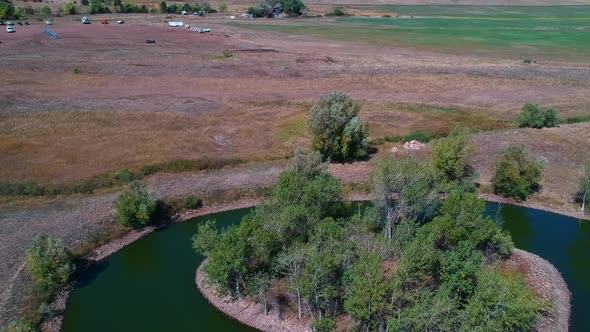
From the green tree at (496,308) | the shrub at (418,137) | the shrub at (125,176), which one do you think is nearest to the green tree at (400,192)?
the green tree at (496,308)

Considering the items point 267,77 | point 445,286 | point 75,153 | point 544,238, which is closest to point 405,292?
point 445,286

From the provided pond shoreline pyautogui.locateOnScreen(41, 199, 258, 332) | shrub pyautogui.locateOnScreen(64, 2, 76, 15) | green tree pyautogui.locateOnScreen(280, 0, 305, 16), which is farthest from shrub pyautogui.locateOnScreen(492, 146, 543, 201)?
shrub pyautogui.locateOnScreen(64, 2, 76, 15)

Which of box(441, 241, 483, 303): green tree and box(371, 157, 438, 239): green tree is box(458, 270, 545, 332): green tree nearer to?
box(441, 241, 483, 303): green tree

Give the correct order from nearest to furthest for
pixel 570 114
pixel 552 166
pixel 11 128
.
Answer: pixel 552 166, pixel 11 128, pixel 570 114

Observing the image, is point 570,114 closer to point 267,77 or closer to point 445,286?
point 267,77

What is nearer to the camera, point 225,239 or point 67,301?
point 225,239

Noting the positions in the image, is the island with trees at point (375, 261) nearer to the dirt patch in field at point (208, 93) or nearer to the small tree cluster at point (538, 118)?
the dirt patch in field at point (208, 93)
